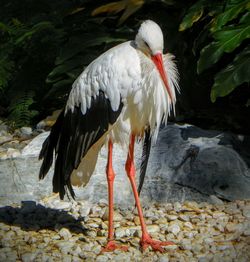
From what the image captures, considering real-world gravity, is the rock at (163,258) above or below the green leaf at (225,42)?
below

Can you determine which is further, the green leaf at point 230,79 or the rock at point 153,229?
the green leaf at point 230,79

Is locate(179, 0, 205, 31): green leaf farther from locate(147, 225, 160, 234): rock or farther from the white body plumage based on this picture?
locate(147, 225, 160, 234): rock

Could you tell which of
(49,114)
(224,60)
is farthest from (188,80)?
(49,114)

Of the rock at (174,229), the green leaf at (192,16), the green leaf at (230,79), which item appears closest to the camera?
the rock at (174,229)

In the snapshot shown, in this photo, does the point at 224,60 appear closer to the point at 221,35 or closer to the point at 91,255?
the point at 221,35

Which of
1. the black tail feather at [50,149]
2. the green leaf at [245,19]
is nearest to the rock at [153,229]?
the black tail feather at [50,149]

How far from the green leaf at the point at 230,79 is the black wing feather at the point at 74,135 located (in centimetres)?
100

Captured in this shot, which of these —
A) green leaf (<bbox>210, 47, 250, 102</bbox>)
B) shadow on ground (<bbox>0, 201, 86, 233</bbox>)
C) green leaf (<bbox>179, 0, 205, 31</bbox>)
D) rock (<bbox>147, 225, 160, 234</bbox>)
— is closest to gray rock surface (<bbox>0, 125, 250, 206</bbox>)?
shadow on ground (<bbox>0, 201, 86, 233</bbox>)

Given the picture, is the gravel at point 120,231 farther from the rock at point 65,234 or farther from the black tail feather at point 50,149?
the black tail feather at point 50,149

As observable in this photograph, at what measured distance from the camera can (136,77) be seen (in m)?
4.80

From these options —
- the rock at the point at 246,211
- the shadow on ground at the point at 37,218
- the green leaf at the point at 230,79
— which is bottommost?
the rock at the point at 246,211

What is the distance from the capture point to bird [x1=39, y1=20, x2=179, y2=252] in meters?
4.83

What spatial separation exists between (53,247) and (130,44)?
61.0 inches

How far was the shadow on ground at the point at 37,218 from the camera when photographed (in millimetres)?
5321
